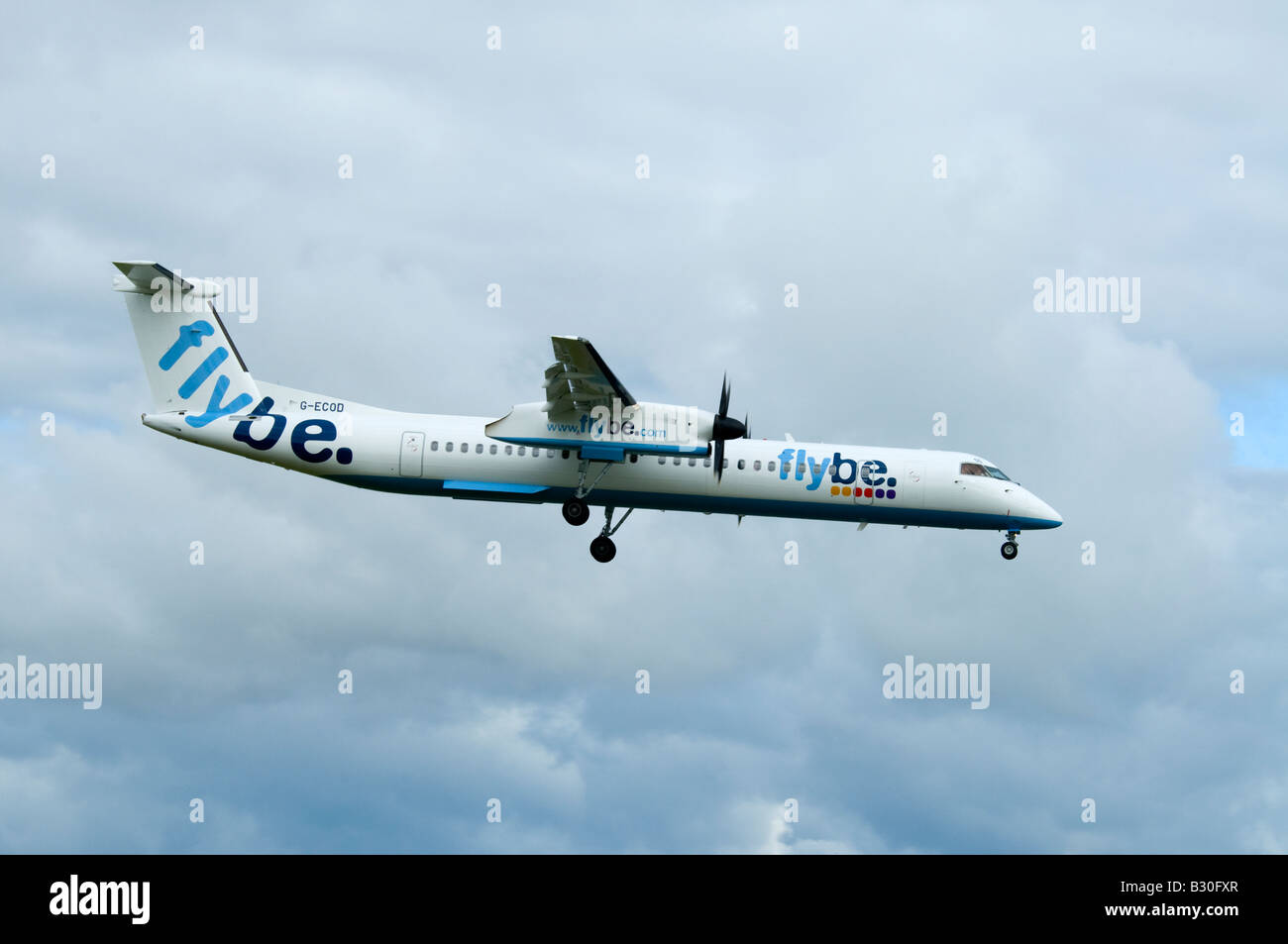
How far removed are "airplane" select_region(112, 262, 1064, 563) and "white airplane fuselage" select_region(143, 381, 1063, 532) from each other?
4cm

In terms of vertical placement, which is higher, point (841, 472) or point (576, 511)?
point (841, 472)

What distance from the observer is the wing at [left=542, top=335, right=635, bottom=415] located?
116 ft

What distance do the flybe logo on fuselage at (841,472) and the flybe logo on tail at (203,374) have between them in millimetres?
16677

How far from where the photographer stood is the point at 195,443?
3953 centimetres

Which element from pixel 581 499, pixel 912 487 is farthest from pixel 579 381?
pixel 912 487

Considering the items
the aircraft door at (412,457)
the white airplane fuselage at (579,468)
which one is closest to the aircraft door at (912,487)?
the white airplane fuselage at (579,468)

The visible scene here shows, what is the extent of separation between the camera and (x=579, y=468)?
38.8 metres

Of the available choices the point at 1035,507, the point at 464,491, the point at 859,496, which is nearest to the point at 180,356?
the point at 464,491

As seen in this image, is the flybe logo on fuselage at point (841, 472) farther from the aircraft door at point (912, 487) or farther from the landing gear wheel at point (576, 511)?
the landing gear wheel at point (576, 511)

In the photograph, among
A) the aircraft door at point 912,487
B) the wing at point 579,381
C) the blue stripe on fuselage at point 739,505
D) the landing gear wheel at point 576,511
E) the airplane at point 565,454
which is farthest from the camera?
the aircraft door at point 912,487

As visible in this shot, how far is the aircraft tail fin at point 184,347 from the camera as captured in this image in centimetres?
3997

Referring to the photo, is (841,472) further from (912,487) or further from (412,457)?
(412,457)

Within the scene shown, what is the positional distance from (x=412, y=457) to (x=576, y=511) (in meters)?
5.14

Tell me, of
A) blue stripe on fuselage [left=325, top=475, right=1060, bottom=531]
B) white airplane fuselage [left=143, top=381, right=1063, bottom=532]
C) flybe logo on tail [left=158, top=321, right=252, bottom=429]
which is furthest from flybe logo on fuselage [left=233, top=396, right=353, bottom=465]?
flybe logo on tail [left=158, top=321, right=252, bottom=429]
